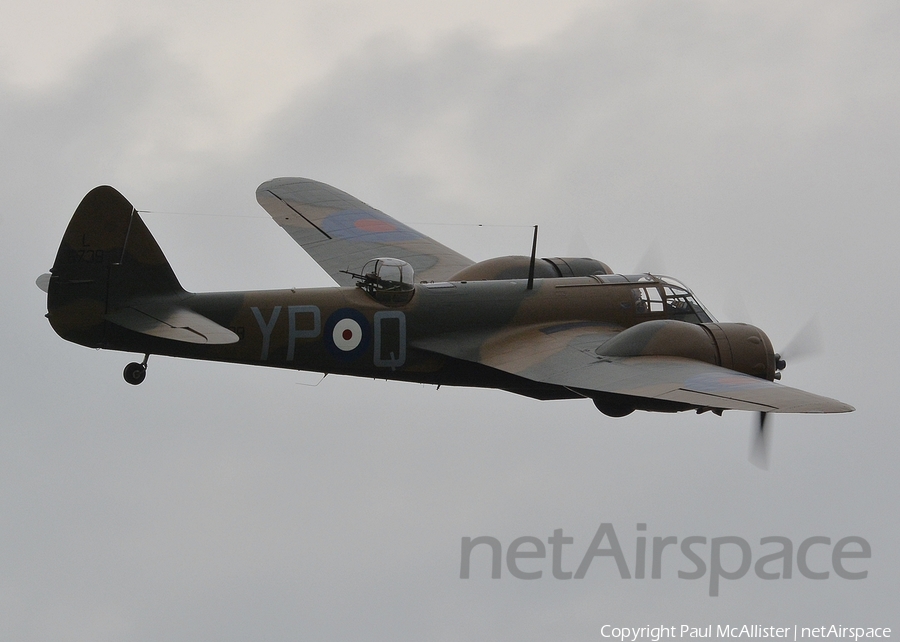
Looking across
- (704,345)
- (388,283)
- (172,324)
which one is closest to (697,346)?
(704,345)

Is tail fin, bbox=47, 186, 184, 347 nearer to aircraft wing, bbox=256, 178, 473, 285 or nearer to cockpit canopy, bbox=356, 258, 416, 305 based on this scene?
cockpit canopy, bbox=356, 258, 416, 305

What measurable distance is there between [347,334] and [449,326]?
220cm

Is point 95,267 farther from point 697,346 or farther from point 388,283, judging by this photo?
point 697,346

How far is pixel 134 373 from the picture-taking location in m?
32.1

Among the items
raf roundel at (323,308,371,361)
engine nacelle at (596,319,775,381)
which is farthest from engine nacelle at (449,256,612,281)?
engine nacelle at (596,319,775,381)

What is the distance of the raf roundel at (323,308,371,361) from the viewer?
33.8 metres

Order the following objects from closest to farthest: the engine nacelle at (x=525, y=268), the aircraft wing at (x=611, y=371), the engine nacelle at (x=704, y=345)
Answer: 1. the aircraft wing at (x=611, y=371)
2. the engine nacelle at (x=704, y=345)
3. the engine nacelle at (x=525, y=268)

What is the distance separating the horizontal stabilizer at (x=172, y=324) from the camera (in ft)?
102

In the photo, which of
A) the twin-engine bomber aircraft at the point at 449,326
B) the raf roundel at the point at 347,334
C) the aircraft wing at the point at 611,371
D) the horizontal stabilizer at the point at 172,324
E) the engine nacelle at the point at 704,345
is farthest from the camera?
the raf roundel at the point at 347,334

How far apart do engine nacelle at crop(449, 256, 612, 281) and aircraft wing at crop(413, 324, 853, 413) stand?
2.47m

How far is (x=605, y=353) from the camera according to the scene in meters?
33.2

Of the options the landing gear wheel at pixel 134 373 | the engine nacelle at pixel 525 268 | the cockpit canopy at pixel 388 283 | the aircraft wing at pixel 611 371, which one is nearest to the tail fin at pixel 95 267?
the landing gear wheel at pixel 134 373

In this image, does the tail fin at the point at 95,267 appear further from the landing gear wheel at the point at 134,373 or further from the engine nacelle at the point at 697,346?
the engine nacelle at the point at 697,346

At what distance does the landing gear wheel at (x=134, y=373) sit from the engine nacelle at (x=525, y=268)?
8.35 m
